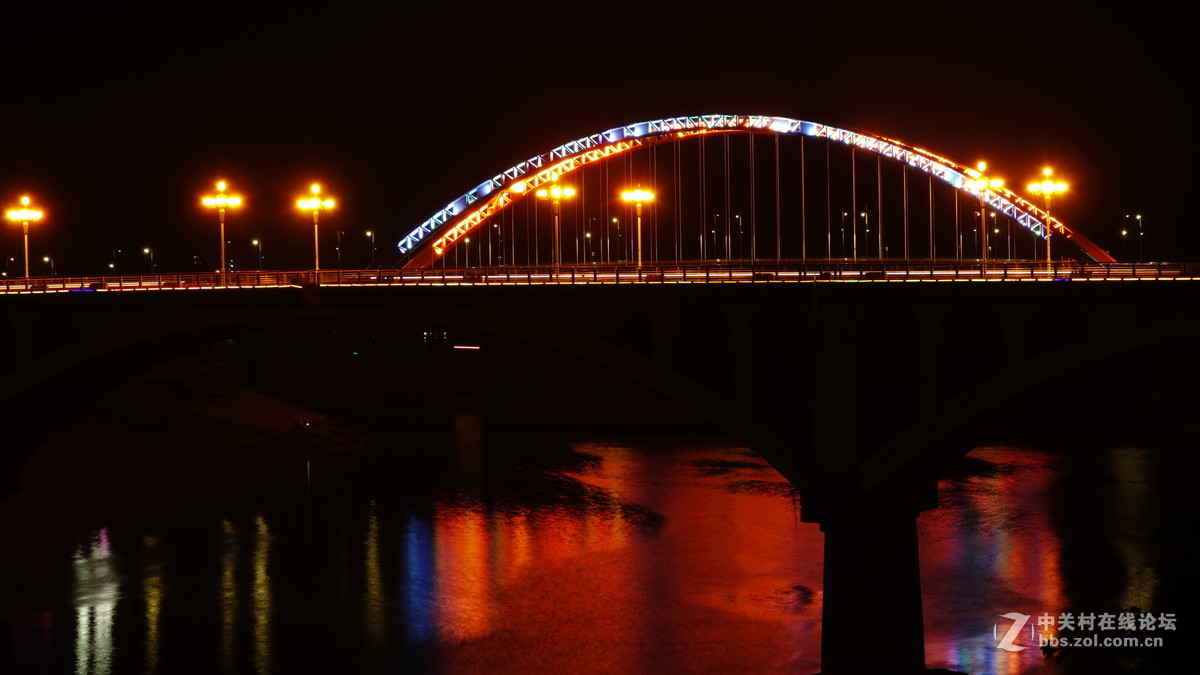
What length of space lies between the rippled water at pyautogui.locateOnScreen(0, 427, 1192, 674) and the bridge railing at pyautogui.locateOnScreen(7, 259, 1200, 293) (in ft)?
24.7

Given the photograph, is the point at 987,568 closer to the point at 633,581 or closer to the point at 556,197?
the point at 633,581

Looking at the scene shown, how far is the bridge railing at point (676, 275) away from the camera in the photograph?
2531 centimetres

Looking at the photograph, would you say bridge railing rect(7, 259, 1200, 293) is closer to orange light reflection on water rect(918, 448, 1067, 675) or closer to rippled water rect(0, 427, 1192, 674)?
rippled water rect(0, 427, 1192, 674)

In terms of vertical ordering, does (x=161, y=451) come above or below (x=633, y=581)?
above

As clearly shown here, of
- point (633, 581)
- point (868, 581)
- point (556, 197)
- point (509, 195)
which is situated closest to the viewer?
point (868, 581)

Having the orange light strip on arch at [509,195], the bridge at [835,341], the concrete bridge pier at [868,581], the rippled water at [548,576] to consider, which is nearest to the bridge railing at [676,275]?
the bridge at [835,341]

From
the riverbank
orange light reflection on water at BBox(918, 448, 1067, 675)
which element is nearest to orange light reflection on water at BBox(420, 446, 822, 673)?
orange light reflection on water at BBox(918, 448, 1067, 675)

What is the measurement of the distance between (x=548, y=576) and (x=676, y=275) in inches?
353

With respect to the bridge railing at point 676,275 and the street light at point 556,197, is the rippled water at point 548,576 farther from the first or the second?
Result: the street light at point 556,197

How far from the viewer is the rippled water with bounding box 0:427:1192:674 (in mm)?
26562

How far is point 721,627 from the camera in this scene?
28.4 metres

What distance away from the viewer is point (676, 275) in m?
30.0

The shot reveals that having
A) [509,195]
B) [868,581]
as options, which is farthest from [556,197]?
[868,581]

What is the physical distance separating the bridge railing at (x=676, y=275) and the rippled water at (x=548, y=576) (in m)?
7.54
